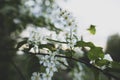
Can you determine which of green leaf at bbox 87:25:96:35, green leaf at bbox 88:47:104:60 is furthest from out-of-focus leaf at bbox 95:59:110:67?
green leaf at bbox 87:25:96:35

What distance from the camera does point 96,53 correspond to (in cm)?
86

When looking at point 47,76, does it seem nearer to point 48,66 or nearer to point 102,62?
point 48,66

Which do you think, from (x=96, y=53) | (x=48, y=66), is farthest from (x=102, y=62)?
(x=48, y=66)

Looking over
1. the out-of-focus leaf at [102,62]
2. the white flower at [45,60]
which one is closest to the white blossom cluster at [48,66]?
the white flower at [45,60]

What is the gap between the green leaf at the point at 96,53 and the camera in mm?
856

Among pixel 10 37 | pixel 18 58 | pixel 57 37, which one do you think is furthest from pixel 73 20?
pixel 18 58

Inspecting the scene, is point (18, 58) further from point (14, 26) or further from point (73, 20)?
point (73, 20)

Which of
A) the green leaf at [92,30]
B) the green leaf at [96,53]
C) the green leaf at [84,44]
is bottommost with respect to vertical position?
the green leaf at [96,53]

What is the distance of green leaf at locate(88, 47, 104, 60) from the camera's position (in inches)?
33.7

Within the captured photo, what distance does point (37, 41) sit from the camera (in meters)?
0.92

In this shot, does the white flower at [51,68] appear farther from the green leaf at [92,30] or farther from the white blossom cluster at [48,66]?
the green leaf at [92,30]

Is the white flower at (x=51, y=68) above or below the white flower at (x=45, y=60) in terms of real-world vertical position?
below

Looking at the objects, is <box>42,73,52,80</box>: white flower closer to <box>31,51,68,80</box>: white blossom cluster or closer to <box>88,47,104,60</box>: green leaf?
<box>31,51,68,80</box>: white blossom cluster

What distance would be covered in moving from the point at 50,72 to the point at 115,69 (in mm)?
155
